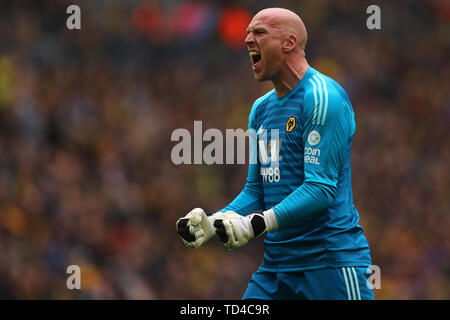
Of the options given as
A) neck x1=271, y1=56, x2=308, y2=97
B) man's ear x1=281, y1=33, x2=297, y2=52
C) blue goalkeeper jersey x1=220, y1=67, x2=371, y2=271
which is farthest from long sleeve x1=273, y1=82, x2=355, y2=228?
man's ear x1=281, y1=33, x2=297, y2=52

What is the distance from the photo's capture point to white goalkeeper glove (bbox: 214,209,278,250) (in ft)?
13.6

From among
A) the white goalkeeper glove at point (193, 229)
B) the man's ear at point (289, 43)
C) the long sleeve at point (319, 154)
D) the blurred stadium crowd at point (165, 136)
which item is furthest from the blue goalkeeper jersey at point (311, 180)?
the blurred stadium crowd at point (165, 136)

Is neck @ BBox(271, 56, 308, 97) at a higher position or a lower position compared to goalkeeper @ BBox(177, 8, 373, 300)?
higher

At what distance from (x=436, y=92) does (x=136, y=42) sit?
6.65 m

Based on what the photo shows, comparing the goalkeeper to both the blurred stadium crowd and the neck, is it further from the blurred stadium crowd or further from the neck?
the blurred stadium crowd

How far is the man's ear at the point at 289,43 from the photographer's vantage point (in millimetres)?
4684

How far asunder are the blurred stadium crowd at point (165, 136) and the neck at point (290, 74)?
15.9 feet

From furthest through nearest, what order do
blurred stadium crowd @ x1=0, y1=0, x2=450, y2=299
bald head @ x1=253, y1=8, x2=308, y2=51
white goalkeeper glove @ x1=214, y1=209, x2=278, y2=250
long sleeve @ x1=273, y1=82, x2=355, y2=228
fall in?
blurred stadium crowd @ x1=0, y1=0, x2=450, y2=299 < bald head @ x1=253, y1=8, x2=308, y2=51 < long sleeve @ x1=273, y1=82, x2=355, y2=228 < white goalkeeper glove @ x1=214, y1=209, x2=278, y2=250

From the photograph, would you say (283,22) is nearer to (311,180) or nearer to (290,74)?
(290,74)

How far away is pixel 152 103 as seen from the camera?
542 inches

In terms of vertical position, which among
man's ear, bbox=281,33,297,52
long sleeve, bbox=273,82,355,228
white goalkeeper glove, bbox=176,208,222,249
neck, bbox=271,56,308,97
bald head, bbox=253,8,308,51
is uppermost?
bald head, bbox=253,8,308,51

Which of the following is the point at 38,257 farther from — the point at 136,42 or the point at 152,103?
the point at 136,42

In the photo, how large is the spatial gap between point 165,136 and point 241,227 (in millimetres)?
8868

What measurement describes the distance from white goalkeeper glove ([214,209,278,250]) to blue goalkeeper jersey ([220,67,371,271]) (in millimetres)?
68
